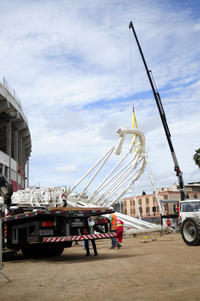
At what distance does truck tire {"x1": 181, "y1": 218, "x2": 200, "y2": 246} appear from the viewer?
14102 mm

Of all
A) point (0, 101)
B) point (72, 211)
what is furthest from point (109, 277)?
point (0, 101)

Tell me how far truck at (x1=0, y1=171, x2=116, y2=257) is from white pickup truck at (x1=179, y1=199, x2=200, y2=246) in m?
3.82

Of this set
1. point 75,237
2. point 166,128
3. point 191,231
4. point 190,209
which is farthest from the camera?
point 166,128

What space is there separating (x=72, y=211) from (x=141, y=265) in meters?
2.98

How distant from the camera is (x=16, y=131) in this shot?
45.6m

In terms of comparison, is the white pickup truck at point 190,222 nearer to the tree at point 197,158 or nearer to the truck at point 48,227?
the truck at point 48,227

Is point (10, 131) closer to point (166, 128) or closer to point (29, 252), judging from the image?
point (166, 128)

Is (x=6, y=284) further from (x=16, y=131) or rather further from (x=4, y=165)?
(x=16, y=131)

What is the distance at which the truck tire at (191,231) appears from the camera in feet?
46.3

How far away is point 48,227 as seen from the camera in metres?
11.2

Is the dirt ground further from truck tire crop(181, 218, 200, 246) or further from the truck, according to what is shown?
truck tire crop(181, 218, 200, 246)

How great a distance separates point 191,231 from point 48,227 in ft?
21.4

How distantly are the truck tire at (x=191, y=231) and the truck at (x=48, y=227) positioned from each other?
12.4 ft

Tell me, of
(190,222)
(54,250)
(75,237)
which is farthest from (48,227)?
(190,222)
